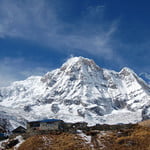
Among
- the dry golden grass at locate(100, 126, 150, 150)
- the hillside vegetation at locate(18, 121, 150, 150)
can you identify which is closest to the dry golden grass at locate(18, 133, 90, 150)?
the hillside vegetation at locate(18, 121, 150, 150)

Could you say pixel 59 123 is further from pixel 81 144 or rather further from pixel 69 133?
pixel 81 144

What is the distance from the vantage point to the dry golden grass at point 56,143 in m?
46.5

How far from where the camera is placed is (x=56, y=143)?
48.9 metres

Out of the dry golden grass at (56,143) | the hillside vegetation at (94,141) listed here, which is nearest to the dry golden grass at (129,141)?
the hillside vegetation at (94,141)

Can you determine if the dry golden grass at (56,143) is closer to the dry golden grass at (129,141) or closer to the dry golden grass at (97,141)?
the dry golden grass at (97,141)

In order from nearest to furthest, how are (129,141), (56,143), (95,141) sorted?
(129,141) < (56,143) < (95,141)

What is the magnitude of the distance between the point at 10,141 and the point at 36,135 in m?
5.37

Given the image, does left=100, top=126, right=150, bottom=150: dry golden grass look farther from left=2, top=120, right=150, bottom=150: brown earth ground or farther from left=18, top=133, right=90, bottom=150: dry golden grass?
left=18, top=133, right=90, bottom=150: dry golden grass

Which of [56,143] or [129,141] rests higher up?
[56,143]

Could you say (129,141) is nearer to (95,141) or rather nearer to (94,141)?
(95,141)

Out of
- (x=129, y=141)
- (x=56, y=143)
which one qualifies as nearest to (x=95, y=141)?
(x=129, y=141)

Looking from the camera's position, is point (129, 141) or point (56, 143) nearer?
point (129, 141)

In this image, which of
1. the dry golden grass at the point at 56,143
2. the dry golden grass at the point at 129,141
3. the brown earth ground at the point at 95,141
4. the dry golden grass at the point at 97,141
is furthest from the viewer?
the dry golden grass at the point at 56,143

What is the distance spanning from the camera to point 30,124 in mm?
75062
